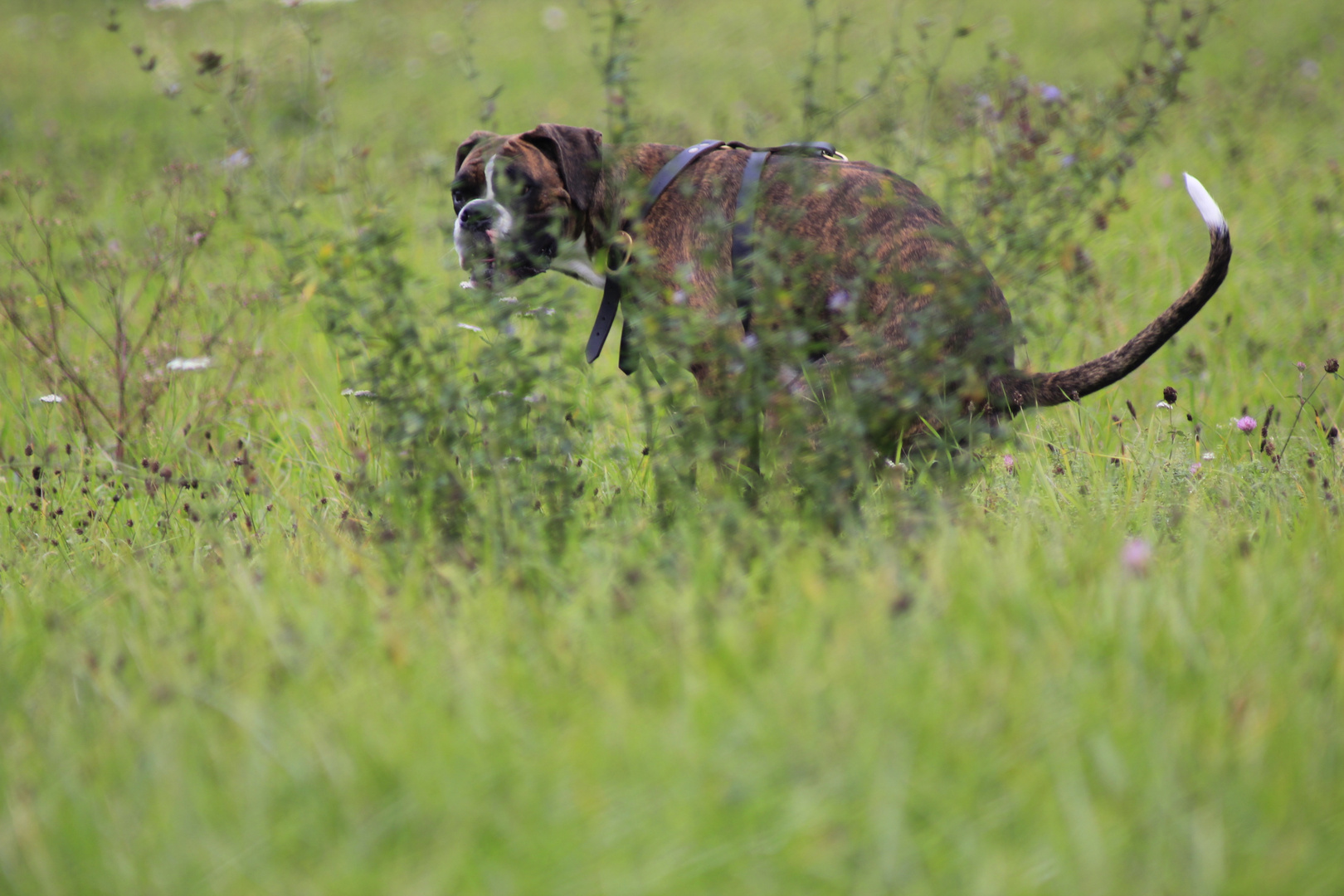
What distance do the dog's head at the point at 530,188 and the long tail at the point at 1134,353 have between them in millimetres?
1625

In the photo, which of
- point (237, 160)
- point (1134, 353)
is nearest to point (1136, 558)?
point (1134, 353)

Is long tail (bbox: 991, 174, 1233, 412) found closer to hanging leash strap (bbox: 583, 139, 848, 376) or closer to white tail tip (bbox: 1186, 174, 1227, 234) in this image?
white tail tip (bbox: 1186, 174, 1227, 234)

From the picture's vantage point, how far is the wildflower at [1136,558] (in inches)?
76.4

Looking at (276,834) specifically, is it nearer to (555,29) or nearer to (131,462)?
(131,462)

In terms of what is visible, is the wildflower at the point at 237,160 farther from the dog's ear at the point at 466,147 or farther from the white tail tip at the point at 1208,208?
the white tail tip at the point at 1208,208

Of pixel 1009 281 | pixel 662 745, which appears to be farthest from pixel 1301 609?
pixel 1009 281

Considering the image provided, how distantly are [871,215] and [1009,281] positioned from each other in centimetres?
125

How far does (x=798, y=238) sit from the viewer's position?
9.25 ft

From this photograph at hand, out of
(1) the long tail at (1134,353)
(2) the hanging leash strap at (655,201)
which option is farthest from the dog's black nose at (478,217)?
(1) the long tail at (1134,353)

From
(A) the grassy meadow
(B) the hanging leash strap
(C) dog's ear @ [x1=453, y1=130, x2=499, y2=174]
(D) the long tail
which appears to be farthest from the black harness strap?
(D) the long tail

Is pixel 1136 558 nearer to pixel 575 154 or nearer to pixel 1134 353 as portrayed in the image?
pixel 1134 353

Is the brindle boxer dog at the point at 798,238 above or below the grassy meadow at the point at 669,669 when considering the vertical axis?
above

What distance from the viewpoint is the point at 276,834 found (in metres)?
1.53

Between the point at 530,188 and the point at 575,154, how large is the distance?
21 centimetres
